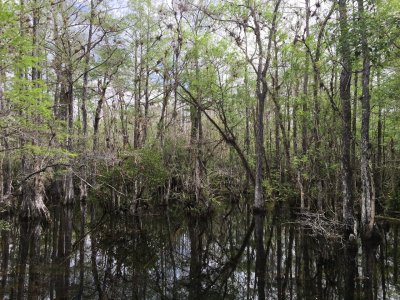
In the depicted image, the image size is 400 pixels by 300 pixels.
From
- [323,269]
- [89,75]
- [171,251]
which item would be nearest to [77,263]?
[171,251]

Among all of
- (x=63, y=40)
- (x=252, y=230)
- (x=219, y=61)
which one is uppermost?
(x=63, y=40)

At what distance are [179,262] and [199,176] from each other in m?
6.79

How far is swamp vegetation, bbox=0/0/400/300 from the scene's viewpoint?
24.4ft

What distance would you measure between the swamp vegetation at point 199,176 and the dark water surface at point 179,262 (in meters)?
0.06

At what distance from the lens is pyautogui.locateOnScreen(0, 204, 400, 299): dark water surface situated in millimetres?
7012

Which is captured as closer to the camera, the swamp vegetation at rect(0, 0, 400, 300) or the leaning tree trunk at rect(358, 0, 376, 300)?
the swamp vegetation at rect(0, 0, 400, 300)

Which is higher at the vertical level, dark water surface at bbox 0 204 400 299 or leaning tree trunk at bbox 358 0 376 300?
leaning tree trunk at bbox 358 0 376 300

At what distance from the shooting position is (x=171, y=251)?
34.1ft

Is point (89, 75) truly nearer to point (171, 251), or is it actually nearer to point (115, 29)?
point (115, 29)

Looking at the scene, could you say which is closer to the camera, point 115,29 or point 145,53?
point 115,29

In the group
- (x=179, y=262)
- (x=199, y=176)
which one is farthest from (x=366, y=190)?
(x=199, y=176)

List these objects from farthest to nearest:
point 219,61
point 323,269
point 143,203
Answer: point 143,203 → point 219,61 → point 323,269

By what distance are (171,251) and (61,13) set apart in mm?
12284

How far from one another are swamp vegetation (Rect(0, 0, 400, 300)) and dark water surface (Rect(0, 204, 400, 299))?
6cm
